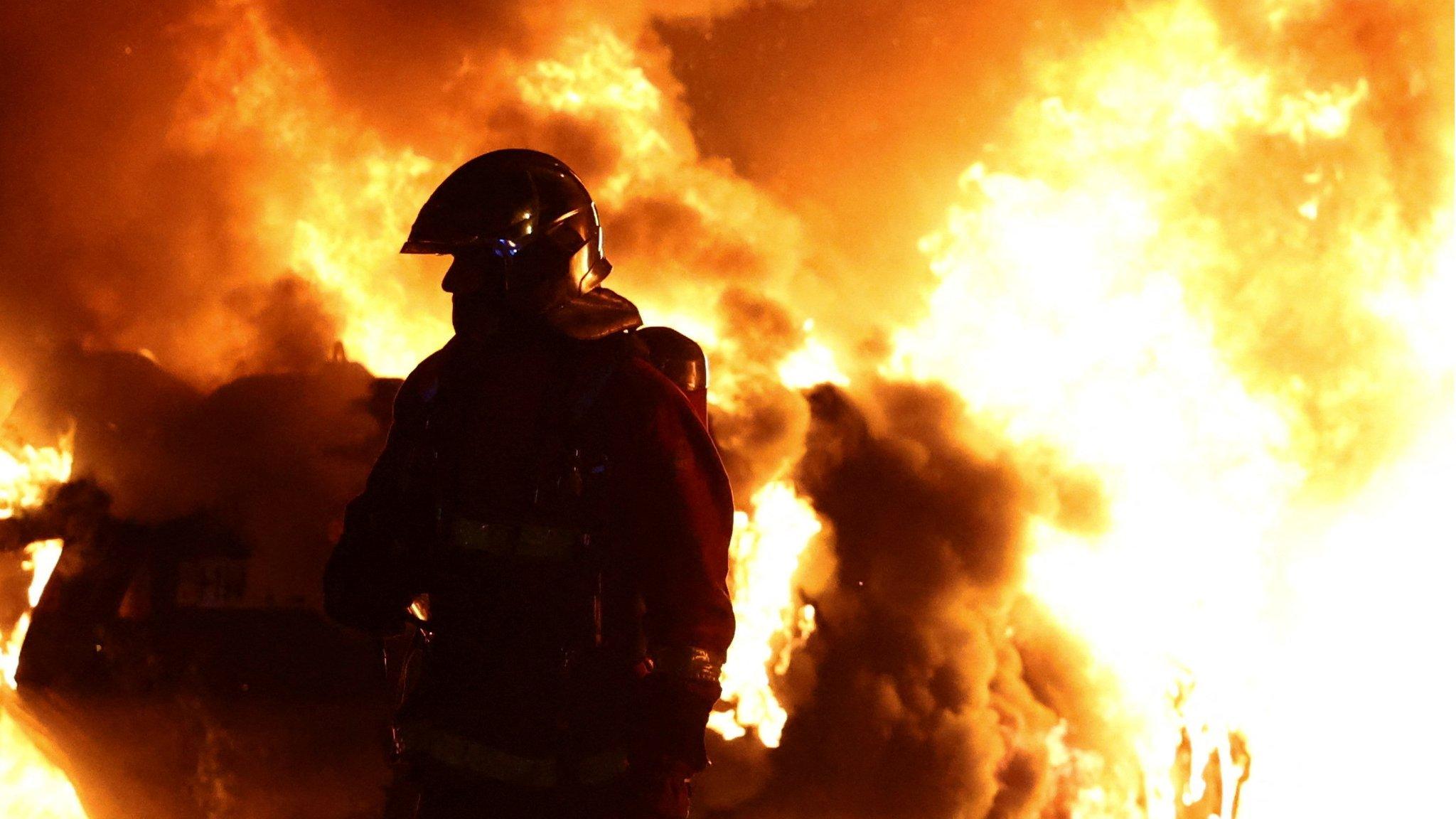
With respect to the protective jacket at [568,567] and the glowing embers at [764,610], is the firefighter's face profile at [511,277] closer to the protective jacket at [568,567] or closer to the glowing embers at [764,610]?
the protective jacket at [568,567]

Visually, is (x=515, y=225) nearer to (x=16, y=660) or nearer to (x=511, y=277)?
(x=511, y=277)

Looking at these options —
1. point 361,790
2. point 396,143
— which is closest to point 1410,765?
point 361,790

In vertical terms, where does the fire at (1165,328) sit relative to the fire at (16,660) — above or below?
above

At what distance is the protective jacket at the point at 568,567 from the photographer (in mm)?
2818

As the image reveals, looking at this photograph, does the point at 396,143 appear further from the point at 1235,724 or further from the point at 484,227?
the point at 1235,724

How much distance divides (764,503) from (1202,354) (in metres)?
2.82

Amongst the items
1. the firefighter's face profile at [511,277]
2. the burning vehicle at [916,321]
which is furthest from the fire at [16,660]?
the firefighter's face profile at [511,277]

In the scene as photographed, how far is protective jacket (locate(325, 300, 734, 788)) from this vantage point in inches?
111

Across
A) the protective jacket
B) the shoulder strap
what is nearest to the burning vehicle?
the shoulder strap

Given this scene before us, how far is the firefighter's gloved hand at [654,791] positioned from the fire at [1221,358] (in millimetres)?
4275

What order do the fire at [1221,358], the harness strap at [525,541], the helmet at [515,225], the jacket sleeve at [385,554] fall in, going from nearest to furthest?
the harness strap at [525,541] → the helmet at [515,225] → the jacket sleeve at [385,554] → the fire at [1221,358]

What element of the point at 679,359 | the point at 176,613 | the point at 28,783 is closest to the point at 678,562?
the point at 679,359

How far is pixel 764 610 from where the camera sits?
6070 mm

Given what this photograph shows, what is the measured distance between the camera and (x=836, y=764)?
6.44m
